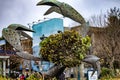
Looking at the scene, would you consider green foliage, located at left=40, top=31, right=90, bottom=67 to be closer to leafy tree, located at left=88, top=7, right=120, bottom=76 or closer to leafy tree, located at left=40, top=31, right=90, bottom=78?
leafy tree, located at left=40, top=31, right=90, bottom=78

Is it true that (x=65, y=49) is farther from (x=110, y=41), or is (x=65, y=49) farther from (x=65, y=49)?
(x=110, y=41)

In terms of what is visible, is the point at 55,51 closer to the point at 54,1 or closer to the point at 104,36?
the point at 54,1

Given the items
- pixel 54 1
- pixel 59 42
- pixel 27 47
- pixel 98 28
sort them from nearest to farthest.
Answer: pixel 54 1
pixel 59 42
pixel 98 28
pixel 27 47

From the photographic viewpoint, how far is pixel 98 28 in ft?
158

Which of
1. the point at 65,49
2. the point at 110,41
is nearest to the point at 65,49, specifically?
the point at 65,49

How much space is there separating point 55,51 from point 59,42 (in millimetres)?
368

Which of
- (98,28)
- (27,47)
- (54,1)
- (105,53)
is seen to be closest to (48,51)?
(54,1)

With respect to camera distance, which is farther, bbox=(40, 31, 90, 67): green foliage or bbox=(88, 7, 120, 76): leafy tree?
bbox=(88, 7, 120, 76): leafy tree

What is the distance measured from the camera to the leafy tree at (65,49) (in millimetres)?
13500

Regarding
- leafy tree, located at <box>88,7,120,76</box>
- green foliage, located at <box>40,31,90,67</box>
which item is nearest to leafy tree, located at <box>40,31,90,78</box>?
green foliage, located at <box>40,31,90,67</box>

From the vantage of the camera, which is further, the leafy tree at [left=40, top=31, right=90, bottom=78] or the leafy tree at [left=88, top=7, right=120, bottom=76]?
the leafy tree at [left=88, top=7, right=120, bottom=76]

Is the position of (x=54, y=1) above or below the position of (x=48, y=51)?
above

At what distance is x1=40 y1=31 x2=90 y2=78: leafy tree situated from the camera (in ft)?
44.3

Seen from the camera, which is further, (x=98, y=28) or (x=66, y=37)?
(x=98, y=28)
